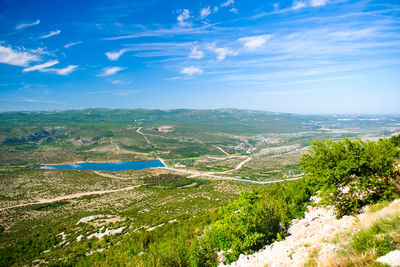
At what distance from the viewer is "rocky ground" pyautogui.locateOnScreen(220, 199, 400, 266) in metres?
8.28

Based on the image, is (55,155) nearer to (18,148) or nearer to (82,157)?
(82,157)

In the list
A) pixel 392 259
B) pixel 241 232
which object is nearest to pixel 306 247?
pixel 392 259

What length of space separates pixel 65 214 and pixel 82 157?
124m

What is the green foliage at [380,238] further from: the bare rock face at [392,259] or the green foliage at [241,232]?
the green foliage at [241,232]

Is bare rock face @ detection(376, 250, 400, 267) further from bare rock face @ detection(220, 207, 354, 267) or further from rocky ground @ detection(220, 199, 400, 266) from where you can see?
bare rock face @ detection(220, 207, 354, 267)

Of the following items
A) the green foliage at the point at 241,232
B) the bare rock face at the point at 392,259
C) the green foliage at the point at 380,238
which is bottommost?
the green foliage at the point at 241,232

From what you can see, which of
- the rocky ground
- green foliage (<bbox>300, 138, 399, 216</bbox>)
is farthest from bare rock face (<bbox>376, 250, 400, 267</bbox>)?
green foliage (<bbox>300, 138, 399, 216</bbox>)

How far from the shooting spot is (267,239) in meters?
15.1

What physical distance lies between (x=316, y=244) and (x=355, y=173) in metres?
8.12

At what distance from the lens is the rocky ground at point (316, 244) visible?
828 centimetres

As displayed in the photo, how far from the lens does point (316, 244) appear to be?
9.55 m

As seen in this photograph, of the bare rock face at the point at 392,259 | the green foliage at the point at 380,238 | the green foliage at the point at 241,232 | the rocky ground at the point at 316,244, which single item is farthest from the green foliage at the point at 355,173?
the bare rock face at the point at 392,259

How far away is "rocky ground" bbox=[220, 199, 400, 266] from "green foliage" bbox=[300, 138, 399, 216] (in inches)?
Result: 51.5

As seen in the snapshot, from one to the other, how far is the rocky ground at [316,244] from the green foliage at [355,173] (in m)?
1.31
